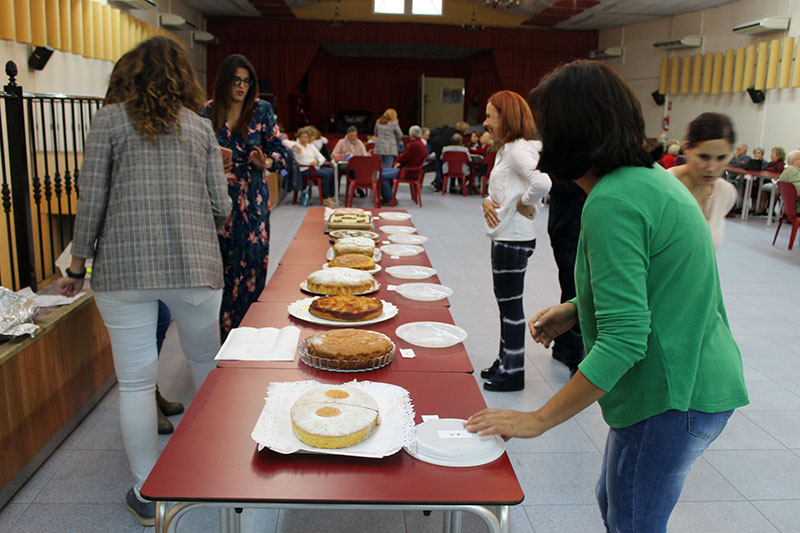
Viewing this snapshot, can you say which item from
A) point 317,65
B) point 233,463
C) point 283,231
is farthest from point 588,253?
point 317,65

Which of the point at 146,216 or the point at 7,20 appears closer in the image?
the point at 146,216

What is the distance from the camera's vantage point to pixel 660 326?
3.63 feet

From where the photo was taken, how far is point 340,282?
217cm

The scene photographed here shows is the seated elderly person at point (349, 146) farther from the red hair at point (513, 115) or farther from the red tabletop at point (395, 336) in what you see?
the red tabletop at point (395, 336)

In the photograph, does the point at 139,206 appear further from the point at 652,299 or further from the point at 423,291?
the point at 652,299

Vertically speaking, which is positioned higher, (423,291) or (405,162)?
(405,162)

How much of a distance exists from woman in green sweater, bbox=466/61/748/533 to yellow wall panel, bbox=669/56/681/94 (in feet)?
43.6

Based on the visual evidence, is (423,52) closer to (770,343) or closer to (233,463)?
(770,343)

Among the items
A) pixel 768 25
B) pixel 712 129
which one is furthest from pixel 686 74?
pixel 712 129

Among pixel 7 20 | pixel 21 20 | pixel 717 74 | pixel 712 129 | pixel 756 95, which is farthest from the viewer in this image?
Result: pixel 717 74

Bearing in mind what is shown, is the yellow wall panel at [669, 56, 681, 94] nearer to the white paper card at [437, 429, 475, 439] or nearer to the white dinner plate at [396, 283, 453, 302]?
the white dinner plate at [396, 283, 453, 302]

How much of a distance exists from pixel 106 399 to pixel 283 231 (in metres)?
4.45

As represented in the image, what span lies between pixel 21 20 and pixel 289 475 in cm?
655

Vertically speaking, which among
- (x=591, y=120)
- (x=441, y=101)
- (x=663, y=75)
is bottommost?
(x=591, y=120)
